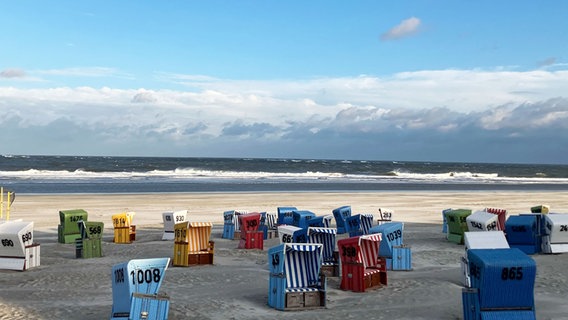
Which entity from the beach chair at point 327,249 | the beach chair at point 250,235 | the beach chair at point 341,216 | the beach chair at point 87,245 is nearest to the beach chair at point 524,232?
the beach chair at point 341,216

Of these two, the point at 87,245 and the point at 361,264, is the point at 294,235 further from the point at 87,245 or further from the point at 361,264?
the point at 87,245

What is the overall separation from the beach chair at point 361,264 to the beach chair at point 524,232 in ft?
23.6

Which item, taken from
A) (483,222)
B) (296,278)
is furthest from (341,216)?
(296,278)

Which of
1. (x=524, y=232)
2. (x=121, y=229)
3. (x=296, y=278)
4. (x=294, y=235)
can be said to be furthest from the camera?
(x=121, y=229)

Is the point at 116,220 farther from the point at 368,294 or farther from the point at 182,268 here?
the point at 368,294

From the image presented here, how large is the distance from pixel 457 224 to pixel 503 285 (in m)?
13.2

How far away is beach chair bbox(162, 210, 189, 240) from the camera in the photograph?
2331 cm

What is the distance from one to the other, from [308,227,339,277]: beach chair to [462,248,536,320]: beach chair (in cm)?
656

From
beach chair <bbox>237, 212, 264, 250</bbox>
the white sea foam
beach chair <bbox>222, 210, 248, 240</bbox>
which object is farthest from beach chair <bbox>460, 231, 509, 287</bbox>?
the white sea foam

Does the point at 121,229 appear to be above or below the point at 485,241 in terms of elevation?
below

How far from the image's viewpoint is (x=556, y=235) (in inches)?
812

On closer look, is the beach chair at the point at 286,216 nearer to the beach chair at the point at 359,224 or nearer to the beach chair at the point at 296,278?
the beach chair at the point at 359,224

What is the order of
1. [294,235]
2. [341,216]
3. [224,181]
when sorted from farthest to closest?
[224,181] < [341,216] < [294,235]

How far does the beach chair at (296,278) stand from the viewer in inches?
516
